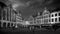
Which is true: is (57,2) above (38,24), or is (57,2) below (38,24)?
above

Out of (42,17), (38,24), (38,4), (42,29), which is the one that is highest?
(38,4)

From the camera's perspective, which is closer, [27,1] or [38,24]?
[38,24]

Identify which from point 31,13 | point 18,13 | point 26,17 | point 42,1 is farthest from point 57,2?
point 18,13

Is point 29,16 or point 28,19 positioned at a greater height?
point 29,16

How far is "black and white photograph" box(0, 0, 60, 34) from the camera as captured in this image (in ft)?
12.1

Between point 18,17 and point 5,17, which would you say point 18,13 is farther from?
point 5,17

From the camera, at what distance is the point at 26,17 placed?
4039 millimetres

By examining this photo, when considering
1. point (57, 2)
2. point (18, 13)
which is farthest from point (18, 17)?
point (57, 2)

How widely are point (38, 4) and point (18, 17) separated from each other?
4.30 ft

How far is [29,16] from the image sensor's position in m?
4.12

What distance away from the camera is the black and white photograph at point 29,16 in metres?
3.70

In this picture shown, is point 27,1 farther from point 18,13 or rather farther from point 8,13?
point 8,13

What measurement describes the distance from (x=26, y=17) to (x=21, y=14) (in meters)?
0.33

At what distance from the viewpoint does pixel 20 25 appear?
388 cm
